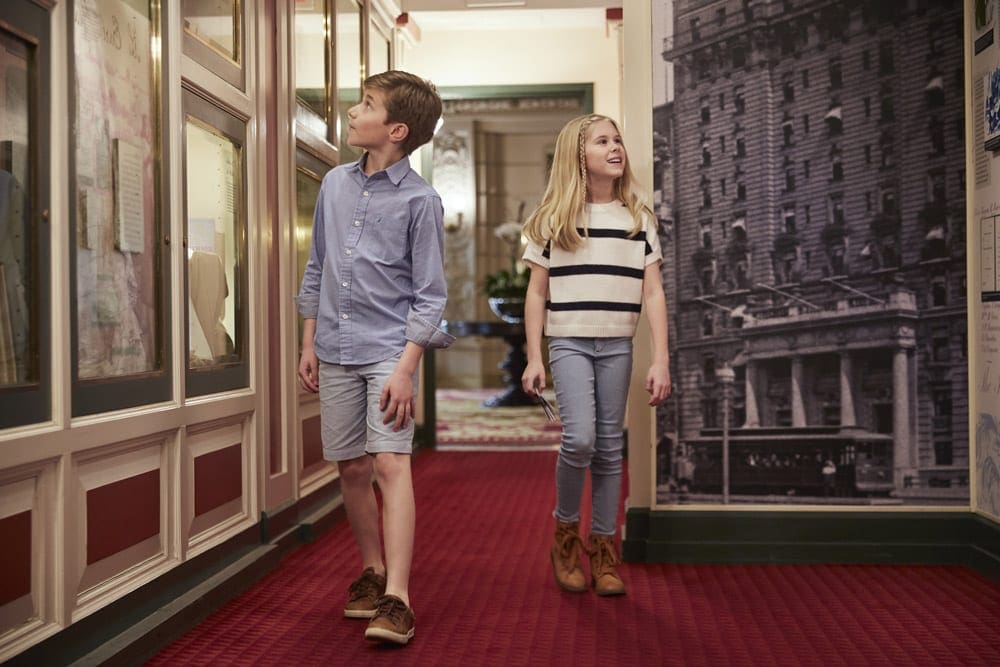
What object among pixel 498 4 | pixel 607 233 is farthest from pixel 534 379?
pixel 498 4

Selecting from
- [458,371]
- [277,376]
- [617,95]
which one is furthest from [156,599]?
[458,371]

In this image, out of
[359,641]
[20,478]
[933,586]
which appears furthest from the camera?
[933,586]

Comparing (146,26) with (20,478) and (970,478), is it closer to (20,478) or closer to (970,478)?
(20,478)

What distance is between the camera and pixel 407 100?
236cm

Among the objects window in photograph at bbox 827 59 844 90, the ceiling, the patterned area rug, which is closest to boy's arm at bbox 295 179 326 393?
window in photograph at bbox 827 59 844 90

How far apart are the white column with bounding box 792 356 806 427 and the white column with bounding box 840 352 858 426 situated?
0.12 meters

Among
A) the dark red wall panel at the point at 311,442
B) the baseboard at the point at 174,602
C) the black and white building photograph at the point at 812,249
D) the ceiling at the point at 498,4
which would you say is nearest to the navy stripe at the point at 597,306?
the black and white building photograph at the point at 812,249

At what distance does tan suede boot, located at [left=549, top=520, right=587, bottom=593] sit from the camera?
2.78 meters

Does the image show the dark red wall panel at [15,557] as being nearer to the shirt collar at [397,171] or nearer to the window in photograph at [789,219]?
the shirt collar at [397,171]

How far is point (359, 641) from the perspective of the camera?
230 cm

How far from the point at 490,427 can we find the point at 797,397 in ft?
15.4

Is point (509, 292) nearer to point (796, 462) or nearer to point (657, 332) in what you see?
point (796, 462)

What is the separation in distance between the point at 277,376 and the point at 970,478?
222 cm

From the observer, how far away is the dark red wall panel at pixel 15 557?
70.9 inches
